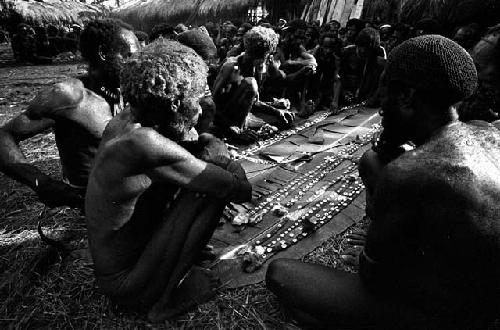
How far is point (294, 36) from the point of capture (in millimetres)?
7793

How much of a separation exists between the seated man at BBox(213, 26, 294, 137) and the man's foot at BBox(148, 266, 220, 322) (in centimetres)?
293

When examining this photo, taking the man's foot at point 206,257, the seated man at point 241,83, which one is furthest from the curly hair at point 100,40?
the seated man at point 241,83

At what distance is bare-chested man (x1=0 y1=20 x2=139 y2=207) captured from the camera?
2.42 meters

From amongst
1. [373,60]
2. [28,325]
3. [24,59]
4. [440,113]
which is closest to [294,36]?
[373,60]

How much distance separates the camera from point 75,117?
2588 millimetres

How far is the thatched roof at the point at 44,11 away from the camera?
15398 mm

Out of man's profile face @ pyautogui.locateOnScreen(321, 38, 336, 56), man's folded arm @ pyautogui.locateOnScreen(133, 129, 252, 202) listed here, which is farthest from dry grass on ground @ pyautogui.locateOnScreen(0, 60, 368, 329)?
man's profile face @ pyautogui.locateOnScreen(321, 38, 336, 56)

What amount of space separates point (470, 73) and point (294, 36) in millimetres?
6748

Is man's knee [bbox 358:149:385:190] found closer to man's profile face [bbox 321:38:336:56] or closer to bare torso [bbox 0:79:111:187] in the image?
bare torso [bbox 0:79:111:187]

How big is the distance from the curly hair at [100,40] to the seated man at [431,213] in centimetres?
197

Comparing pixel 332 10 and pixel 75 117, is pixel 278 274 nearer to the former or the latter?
pixel 75 117

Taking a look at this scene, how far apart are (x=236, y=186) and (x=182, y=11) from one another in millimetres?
16793

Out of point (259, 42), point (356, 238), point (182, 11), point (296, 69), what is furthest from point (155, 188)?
point (182, 11)

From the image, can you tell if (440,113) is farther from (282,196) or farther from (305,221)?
(282,196)
